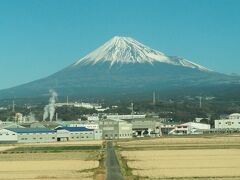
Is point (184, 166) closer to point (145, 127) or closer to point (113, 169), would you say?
point (113, 169)

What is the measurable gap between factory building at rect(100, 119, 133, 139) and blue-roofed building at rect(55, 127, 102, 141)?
2.46 m

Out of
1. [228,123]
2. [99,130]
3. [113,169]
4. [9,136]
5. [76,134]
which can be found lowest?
[113,169]

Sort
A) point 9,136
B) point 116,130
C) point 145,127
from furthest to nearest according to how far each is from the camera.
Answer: point 145,127, point 116,130, point 9,136

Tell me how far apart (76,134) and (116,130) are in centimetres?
515

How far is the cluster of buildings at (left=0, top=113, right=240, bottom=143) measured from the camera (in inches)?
2211

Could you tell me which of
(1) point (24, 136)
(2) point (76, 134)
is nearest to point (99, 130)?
(2) point (76, 134)

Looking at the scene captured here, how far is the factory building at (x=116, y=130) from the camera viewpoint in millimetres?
62969

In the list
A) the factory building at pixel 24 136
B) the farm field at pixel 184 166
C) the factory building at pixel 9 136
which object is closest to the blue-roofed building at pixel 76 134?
the factory building at pixel 24 136

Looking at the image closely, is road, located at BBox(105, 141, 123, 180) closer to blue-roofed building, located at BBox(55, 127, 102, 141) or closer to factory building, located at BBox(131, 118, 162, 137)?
blue-roofed building, located at BBox(55, 127, 102, 141)

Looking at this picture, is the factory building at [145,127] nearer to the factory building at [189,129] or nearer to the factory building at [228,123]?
the factory building at [189,129]

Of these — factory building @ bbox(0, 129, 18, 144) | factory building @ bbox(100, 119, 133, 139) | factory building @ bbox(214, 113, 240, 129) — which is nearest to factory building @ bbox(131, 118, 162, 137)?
factory building @ bbox(100, 119, 133, 139)

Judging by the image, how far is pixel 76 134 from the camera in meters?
59.4

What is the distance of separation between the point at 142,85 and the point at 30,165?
16870 centimetres

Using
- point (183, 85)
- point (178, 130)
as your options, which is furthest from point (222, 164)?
point (183, 85)
